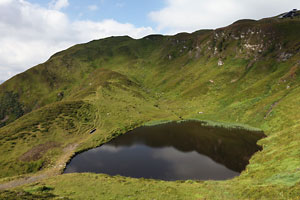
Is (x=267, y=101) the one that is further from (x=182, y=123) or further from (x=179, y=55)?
(x=179, y=55)

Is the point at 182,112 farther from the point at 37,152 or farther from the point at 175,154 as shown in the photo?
the point at 37,152

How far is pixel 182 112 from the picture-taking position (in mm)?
98500

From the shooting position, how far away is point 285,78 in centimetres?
7856

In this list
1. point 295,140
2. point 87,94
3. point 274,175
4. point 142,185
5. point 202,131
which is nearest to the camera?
point 274,175

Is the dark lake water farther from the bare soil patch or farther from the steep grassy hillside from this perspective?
the bare soil patch

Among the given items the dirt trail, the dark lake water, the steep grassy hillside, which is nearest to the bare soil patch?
the steep grassy hillside

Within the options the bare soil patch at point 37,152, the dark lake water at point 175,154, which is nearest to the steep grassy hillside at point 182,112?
the bare soil patch at point 37,152

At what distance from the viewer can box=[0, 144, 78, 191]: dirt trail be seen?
131 ft

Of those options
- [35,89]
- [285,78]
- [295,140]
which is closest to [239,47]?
[285,78]

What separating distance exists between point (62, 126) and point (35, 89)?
129 metres

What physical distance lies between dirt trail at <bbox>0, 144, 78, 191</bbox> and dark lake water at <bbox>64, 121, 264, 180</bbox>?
217 cm

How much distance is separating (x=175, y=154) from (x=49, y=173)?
3482cm

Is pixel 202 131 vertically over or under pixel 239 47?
under

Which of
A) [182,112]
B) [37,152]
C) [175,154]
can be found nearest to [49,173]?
[37,152]
